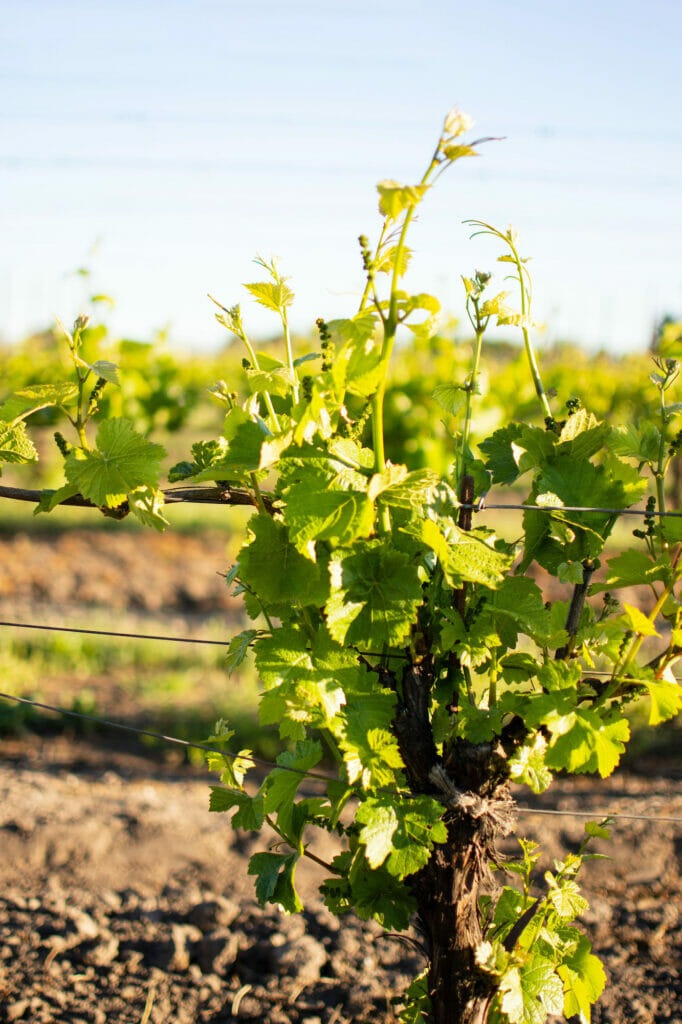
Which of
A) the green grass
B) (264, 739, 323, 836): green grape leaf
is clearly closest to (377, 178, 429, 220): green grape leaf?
(264, 739, 323, 836): green grape leaf

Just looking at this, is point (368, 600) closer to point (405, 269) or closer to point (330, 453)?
point (330, 453)

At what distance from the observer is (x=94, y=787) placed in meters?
3.76

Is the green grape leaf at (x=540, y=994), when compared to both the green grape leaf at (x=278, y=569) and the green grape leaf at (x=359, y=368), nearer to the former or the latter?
the green grape leaf at (x=278, y=569)

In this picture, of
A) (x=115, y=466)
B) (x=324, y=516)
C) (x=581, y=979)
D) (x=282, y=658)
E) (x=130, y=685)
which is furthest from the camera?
(x=130, y=685)

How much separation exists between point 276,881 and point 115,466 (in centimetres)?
83

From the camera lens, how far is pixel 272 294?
1300 millimetres

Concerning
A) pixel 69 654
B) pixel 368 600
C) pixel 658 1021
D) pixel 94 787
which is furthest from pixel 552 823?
pixel 69 654

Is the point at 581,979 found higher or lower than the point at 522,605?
lower

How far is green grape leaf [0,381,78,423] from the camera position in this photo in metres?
1.40

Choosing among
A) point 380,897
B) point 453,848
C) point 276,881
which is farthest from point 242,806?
point 453,848

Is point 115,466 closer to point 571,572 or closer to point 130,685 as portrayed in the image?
point 571,572

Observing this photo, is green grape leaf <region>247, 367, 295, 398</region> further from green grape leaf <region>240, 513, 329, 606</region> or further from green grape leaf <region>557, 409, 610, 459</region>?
green grape leaf <region>557, 409, 610, 459</region>

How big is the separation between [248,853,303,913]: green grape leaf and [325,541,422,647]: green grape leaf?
585 millimetres

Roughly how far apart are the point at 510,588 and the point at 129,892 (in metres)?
2.04
